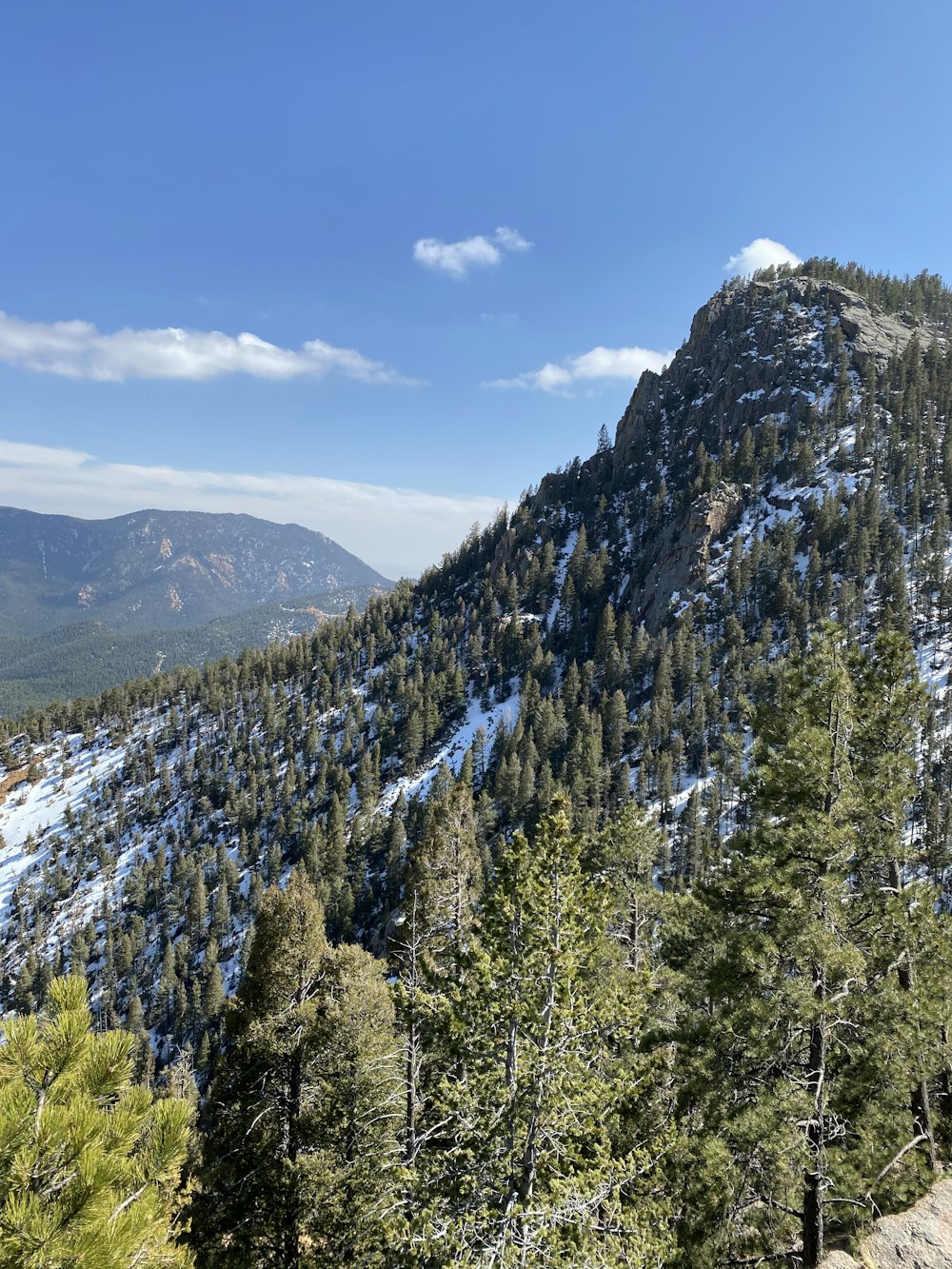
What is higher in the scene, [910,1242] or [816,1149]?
[910,1242]

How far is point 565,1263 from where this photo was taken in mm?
7461

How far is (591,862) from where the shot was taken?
998 inches

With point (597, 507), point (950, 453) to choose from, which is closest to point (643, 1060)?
point (950, 453)

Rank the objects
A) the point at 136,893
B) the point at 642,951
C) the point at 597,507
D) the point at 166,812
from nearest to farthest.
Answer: the point at 642,951
the point at 136,893
the point at 166,812
the point at 597,507

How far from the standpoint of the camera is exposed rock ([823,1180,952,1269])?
8133mm

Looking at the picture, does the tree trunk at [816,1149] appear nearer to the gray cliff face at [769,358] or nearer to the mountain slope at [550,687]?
the mountain slope at [550,687]

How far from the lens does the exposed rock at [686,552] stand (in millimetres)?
145375

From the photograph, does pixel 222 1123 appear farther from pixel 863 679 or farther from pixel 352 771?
pixel 352 771

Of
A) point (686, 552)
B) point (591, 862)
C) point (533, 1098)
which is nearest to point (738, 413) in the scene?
point (686, 552)

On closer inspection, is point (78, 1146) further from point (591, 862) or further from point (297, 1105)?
point (591, 862)

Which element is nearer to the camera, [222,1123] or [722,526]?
[222,1123]

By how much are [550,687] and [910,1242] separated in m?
138

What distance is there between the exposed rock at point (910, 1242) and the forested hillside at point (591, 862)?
1093 millimetres

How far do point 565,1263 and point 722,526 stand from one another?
158 metres
